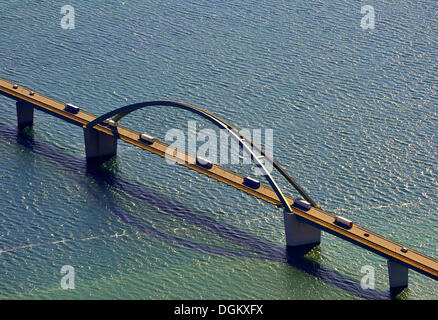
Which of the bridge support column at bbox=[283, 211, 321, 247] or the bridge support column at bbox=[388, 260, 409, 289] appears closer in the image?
the bridge support column at bbox=[388, 260, 409, 289]

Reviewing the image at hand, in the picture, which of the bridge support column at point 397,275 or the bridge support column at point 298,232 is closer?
the bridge support column at point 397,275

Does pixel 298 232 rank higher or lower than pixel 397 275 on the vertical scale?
higher

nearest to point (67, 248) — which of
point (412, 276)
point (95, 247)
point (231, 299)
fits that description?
point (95, 247)

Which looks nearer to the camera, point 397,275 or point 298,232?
point 397,275
